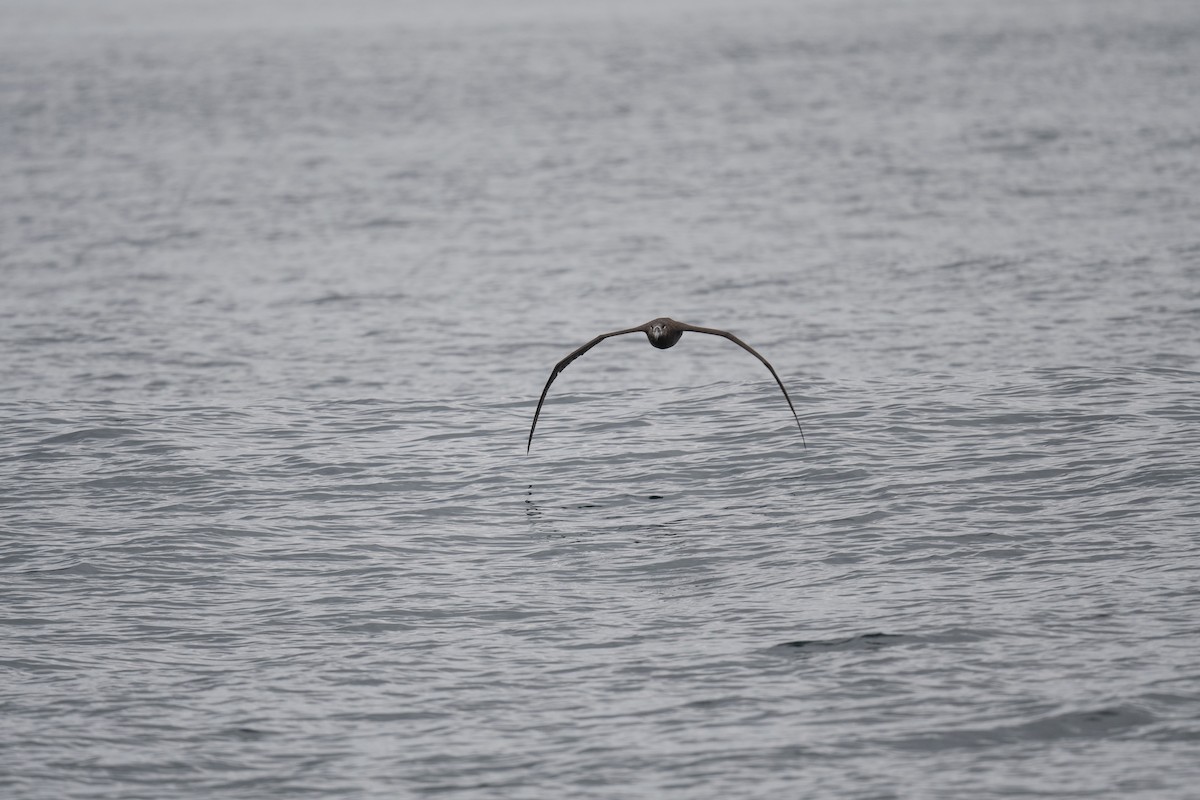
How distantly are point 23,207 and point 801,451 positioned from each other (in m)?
38.3

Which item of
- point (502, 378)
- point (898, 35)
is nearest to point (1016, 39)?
point (898, 35)

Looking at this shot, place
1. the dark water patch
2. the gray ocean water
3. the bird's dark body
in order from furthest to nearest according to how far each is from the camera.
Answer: the bird's dark body → the dark water patch → the gray ocean water

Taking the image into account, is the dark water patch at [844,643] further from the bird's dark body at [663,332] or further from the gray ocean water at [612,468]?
the bird's dark body at [663,332]

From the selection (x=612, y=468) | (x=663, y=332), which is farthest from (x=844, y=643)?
(x=612, y=468)

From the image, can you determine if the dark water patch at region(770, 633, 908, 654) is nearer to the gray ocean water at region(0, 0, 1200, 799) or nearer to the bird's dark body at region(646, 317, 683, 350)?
A: the gray ocean water at region(0, 0, 1200, 799)

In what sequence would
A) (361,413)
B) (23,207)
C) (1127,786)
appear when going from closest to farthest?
(1127,786), (361,413), (23,207)

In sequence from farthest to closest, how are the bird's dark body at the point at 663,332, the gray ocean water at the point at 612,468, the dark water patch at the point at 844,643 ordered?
the bird's dark body at the point at 663,332
the dark water patch at the point at 844,643
the gray ocean water at the point at 612,468

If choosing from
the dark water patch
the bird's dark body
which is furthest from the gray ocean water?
the bird's dark body

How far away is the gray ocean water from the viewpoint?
17.8m

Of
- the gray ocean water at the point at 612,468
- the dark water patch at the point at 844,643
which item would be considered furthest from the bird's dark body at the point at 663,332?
the dark water patch at the point at 844,643

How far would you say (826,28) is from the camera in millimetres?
108125

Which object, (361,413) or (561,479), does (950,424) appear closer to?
(561,479)

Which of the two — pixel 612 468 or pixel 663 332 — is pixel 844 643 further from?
pixel 612 468

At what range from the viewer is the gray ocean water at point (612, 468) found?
58.2 ft
